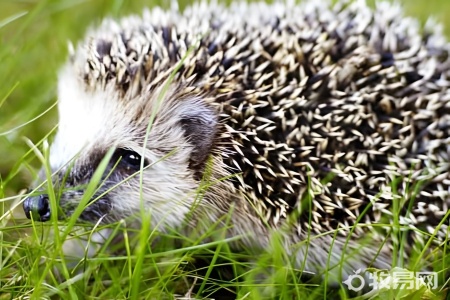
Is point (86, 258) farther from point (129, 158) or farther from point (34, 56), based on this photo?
point (34, 56)

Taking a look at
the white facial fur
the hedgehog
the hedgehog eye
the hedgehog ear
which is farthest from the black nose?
the hedgehog ear

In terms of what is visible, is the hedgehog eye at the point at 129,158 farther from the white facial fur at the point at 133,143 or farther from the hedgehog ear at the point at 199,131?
the hedgehog ear at the point at 199,131

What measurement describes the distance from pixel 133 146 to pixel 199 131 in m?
0.21

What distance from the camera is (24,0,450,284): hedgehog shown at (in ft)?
7.02

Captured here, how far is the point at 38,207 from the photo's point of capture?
2.04 m

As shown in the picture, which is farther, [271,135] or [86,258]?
[271,135]

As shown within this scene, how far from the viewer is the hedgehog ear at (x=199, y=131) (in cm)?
214

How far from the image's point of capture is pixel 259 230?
2.26 metres

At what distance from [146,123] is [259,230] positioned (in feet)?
1.61

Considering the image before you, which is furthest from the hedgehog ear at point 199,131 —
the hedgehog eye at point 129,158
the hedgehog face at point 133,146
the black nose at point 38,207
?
the black nose at point 38,207

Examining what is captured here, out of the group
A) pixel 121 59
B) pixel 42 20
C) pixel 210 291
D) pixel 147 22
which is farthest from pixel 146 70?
pixel 42 20

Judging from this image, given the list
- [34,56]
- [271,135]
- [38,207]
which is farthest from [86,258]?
[34,56]

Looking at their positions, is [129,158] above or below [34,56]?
below

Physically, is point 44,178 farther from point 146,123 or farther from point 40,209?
point 146,123
